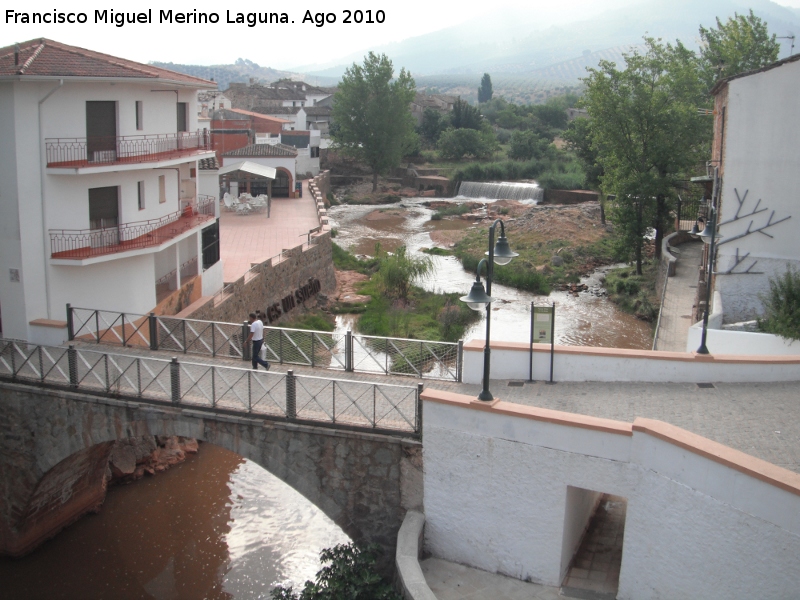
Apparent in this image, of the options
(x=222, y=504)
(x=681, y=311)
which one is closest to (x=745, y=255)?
(x=681, y=311)

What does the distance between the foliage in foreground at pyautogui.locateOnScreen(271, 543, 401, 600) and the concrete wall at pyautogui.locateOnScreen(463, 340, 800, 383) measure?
3070 mm

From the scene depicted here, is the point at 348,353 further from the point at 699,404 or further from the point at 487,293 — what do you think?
the point at 699,404

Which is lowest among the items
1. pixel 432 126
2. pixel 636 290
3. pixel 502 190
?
pixel 636 290

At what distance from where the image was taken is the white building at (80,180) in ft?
47.9

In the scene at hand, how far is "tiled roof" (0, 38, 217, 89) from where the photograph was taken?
1415 centimetres

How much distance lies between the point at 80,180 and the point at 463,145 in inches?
2178

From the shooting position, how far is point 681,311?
2372 centimetres

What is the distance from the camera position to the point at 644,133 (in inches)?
1225

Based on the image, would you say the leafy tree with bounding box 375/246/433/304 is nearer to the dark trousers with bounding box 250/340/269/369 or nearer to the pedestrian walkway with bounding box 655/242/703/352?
the pedestrian walkway with bounding box 655/242/703/352

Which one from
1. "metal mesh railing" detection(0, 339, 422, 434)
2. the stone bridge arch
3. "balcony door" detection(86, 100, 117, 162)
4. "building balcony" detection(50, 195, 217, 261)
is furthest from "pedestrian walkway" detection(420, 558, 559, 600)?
"balcony door" detection(86, 100, 117, 162)

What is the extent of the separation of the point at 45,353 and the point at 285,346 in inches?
162

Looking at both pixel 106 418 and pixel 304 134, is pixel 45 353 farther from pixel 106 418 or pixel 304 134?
pixel 304 134

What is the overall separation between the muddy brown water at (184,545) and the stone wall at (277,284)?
15.0 ft

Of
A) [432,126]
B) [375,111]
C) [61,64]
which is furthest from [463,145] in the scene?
[61,64]
